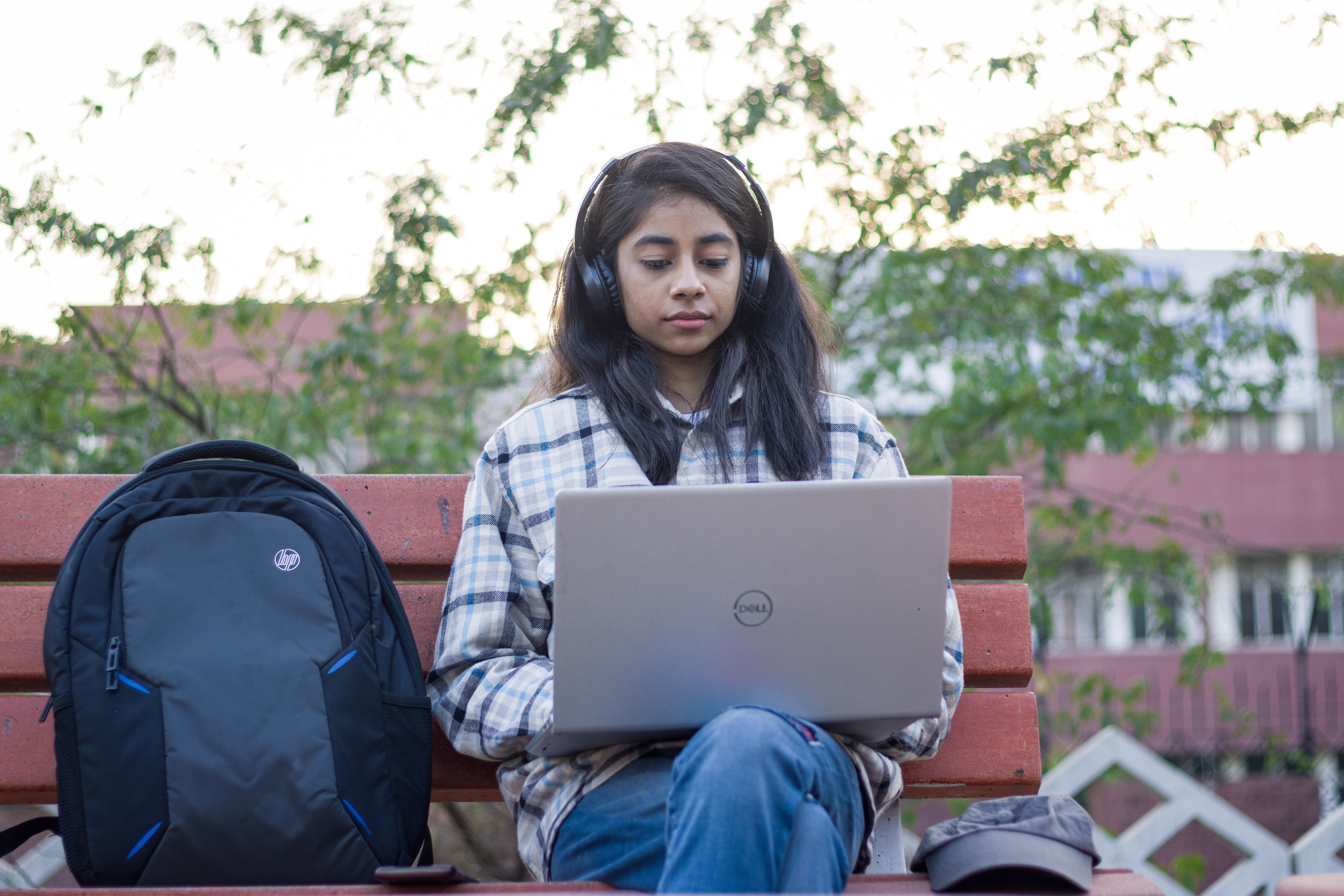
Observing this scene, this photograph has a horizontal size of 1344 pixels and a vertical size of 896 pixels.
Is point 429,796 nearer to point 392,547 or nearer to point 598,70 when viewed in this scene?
point 392,547

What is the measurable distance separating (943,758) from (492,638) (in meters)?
0.91

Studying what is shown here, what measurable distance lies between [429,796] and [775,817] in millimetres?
664

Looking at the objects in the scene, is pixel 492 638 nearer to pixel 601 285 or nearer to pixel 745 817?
pixel 745 817

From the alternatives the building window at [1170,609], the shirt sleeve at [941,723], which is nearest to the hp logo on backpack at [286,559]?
the shirt sleeve at [941,723]

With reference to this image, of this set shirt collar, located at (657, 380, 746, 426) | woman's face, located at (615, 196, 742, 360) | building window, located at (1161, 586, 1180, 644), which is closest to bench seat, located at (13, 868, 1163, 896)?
shirt collar, located at (657, 380, 746, 426)

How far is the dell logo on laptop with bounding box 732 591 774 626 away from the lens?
4.64 feet

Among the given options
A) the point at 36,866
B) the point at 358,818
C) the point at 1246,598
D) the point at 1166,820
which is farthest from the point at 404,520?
the point at 1246,598

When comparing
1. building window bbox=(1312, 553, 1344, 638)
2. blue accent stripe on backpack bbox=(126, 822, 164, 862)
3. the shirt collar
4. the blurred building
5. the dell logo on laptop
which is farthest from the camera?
the blurred building

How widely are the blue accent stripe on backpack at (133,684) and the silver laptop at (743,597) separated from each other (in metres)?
0.64

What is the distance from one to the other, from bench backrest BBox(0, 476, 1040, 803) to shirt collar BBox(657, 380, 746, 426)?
434 mm

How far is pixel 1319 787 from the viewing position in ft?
24.9

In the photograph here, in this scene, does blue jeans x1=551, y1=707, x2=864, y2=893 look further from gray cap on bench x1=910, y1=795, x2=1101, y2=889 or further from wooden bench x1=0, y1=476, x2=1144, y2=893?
wooden bench x1=0, y1=476, x2=1144, y2=893

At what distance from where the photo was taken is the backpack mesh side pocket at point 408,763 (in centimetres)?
171

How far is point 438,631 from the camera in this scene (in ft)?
6.95
